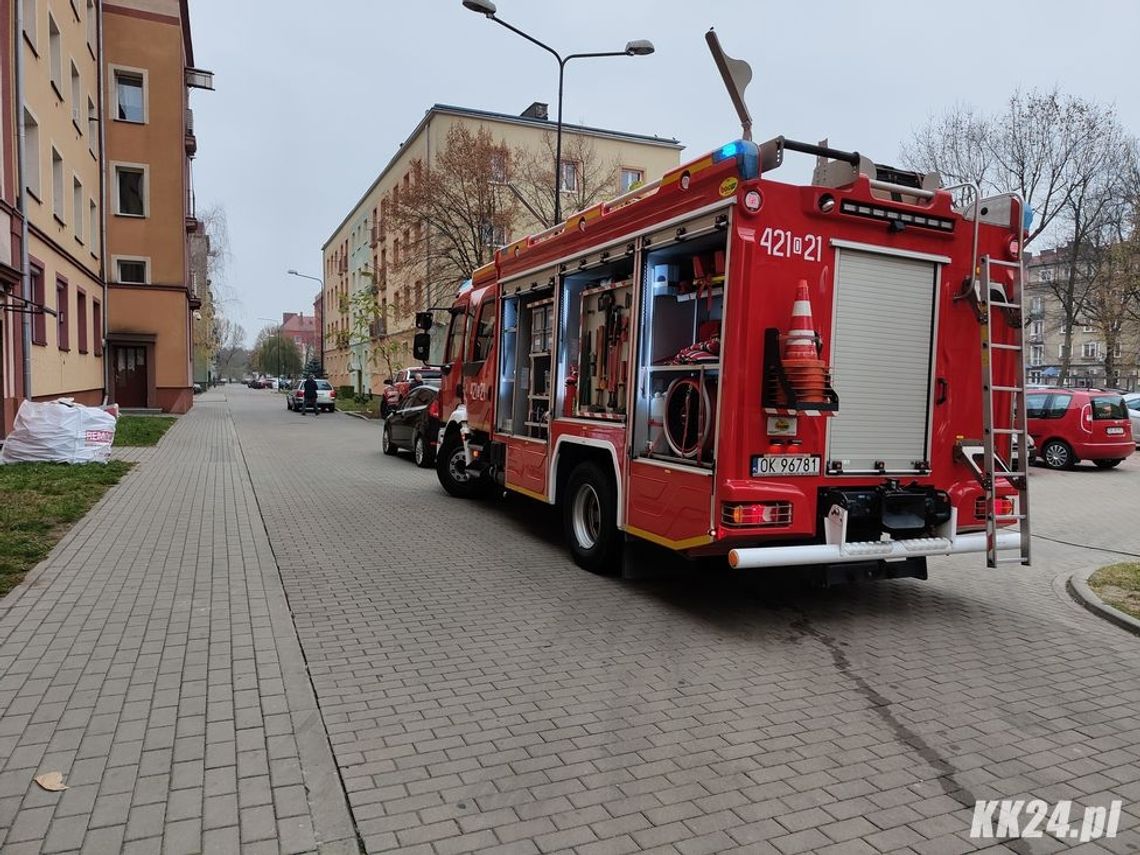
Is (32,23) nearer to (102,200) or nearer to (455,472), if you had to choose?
(102,200)

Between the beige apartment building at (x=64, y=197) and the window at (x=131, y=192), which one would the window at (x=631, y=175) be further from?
the beige apartment building at (x=64, y=197)

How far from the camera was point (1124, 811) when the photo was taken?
10.5 ft

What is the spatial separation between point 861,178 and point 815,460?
1.92 metres

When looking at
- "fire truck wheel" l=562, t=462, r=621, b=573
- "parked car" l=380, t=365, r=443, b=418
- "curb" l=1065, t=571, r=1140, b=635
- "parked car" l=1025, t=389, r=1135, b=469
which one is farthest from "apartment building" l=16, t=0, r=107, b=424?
"parked car" l=1025, t=389, r=1135, b=469

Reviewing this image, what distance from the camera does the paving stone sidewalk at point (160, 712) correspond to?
2926 mm

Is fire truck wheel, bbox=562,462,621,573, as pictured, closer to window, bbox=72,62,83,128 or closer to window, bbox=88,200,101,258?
window, bbox=72,62,83,128

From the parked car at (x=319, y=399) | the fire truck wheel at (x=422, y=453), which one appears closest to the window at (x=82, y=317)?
the fire truck wheel at (x=422, y=453)

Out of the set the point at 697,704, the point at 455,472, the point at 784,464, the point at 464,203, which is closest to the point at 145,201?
the point at 464,203

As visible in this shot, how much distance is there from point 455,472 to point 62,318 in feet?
46.7

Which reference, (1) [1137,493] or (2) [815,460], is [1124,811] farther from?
(1) [1137,493]

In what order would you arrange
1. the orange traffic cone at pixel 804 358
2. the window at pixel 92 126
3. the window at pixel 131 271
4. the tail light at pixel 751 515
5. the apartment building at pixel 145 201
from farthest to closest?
1. the window at pixel 131 271
2. the apartment building at pixel 145 201
3. the window at pixel 92 126
4. the tail light at pixel 751 515
5. the orange traffic cone at pixel 804 358

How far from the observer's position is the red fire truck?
5113 mm

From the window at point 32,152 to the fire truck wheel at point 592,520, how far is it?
50.5 feet

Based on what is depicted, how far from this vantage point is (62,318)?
Result: 64.5ft
